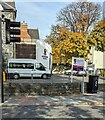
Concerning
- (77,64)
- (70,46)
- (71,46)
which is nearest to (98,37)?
(71,46)

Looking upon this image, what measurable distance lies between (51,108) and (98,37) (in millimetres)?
33004

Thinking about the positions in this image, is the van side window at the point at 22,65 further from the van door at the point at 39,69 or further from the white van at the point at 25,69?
the van door at the point at 39,69

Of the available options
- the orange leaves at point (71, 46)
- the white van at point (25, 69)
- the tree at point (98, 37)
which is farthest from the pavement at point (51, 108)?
the tree at point (98, 37)

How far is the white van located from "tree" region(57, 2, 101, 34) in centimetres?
1746

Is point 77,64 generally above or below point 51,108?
above

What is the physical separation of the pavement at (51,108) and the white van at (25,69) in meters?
18.7

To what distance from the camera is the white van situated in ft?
117

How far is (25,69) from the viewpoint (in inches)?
1417

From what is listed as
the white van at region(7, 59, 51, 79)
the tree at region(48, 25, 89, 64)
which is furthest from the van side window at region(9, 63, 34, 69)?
the tree at region(48, 25, 89, 64)

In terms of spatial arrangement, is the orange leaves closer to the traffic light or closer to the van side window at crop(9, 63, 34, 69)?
the van side window at crop(9, 63, 34, 69)

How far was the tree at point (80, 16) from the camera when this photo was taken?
2068 inches

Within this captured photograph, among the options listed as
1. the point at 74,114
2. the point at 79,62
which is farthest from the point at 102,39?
the point at 74,114

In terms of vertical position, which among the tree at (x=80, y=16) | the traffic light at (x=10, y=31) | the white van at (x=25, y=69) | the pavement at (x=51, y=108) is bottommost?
the pavement at (x=51, y=108)

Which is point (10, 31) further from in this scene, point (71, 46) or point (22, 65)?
point (71, 46)
